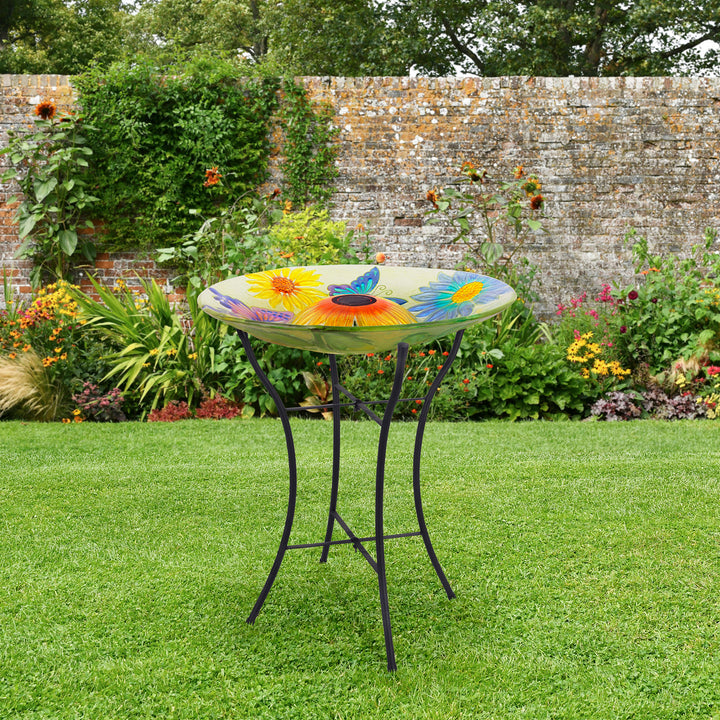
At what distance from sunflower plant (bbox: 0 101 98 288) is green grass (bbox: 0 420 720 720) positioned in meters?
2.85

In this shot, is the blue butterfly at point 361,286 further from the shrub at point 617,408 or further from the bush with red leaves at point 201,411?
the shrub at point 617,408

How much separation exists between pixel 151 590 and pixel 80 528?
0.86m

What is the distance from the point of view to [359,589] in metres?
2.88

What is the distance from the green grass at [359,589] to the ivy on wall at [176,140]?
119 inches

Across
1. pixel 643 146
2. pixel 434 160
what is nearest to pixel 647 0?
pixel 643 146

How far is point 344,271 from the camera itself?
279cm

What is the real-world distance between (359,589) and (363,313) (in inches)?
46.2

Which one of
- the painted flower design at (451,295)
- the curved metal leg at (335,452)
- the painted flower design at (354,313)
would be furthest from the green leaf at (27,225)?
the painted flower design at (451,295)

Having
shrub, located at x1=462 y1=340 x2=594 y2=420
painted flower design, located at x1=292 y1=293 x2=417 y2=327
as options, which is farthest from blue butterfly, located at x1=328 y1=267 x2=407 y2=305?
shrub, located at x1=462 y1=340 x2=594 y2=420

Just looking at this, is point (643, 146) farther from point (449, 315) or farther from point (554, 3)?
point (554, 3)

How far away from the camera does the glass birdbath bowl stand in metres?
2.09

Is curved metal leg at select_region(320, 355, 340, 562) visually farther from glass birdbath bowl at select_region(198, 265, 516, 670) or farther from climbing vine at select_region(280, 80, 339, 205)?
climbing vine at select_region(280, 80, 339, 205)

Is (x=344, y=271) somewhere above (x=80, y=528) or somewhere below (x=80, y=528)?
above

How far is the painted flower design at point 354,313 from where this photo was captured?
2.35m
